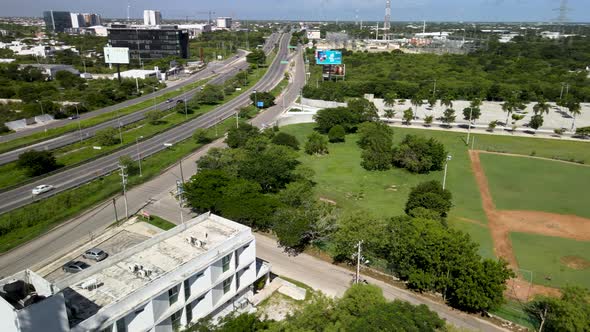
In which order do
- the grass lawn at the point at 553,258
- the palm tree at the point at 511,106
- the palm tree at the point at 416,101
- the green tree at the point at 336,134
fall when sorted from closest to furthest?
the grass lawn at the point at 553,258 → the green tree at the point at 336,134 → the palm tree at the point at 511,106 → the palm tree at the point at 416,101

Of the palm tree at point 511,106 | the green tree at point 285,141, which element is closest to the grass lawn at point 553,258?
the green tree at point 285,141

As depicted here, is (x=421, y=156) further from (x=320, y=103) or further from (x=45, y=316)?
(x=45, y=316)

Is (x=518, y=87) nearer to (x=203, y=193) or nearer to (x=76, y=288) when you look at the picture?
(x=203, y=193)

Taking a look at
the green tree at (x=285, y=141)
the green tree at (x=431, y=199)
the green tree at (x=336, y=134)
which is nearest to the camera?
the green tree at (x=431, y=199)

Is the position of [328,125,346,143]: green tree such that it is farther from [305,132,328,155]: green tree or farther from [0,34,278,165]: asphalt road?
[0,34,278,165]: asphalt road

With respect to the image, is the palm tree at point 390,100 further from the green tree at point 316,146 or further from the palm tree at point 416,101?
the green tree at point 316,146

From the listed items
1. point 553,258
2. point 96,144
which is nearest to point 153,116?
point 96,144

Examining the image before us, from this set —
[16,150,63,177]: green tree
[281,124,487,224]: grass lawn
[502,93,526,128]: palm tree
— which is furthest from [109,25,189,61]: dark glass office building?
[502,93,526,128]: palm tree
